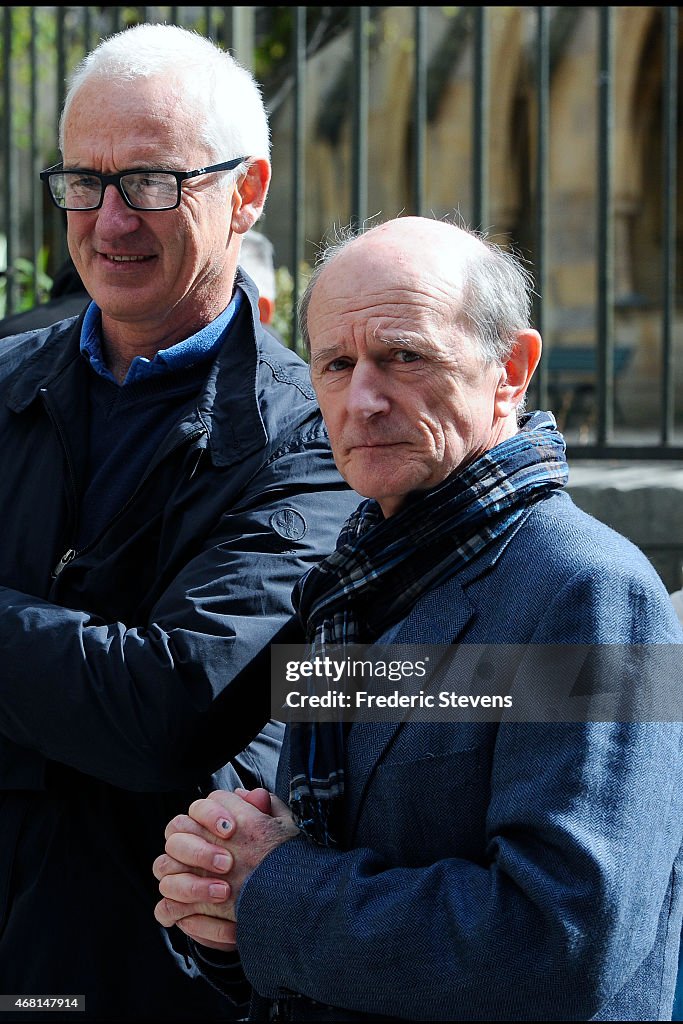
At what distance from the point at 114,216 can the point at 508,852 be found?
123 cm

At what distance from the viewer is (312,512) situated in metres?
2.01

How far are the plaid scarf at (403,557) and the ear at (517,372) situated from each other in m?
0.06

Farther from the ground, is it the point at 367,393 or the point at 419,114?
the point at 419,114

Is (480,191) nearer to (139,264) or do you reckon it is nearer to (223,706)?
(139,264)

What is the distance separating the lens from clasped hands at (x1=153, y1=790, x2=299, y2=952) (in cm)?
163

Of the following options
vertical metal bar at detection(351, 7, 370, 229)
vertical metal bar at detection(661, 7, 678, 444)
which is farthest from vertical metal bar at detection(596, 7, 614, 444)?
vertical metal bar at detection(351, 7, 370, 229)

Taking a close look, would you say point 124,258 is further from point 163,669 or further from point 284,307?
point 284,307

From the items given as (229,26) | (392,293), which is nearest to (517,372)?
(392,293)

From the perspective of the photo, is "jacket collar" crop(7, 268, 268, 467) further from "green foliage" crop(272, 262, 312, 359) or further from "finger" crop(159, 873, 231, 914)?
"green foliage" crop(272, 262, 312, 359)

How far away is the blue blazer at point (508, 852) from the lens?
1402mm

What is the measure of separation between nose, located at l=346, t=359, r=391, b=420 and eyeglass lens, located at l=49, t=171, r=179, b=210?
0.56 meters

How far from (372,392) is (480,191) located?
2203 millimetres

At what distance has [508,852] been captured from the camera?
1.42 m

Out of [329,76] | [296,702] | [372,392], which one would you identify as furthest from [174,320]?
[329,76]
